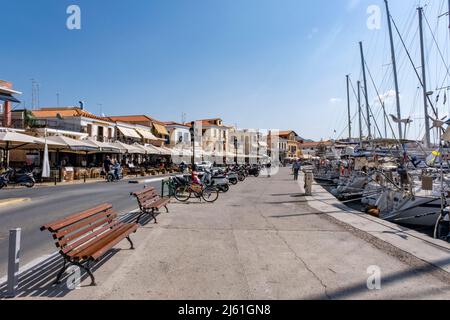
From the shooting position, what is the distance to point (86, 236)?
456 centimetres

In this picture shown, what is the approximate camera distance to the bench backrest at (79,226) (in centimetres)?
391

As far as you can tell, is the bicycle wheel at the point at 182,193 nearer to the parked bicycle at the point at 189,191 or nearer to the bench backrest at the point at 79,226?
the parked bicycle at the point at 189,191

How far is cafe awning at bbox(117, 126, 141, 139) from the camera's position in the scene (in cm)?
3819

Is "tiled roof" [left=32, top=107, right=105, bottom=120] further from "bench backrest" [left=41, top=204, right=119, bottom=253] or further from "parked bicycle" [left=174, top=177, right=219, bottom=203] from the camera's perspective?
"bench backrest" [left=41, top=204, right=119, bottom=253]

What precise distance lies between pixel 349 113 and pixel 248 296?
39.0 m

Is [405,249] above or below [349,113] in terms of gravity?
below

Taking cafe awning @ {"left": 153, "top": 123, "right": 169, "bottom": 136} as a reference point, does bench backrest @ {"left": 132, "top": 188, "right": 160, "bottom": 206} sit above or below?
below

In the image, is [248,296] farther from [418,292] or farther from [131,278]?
[418,292]

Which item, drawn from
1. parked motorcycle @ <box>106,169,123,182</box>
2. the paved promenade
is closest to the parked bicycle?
the paved promenade

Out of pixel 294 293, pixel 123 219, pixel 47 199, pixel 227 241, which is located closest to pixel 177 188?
pixel 123 219

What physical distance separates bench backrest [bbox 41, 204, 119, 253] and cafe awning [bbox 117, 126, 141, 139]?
34.4 m

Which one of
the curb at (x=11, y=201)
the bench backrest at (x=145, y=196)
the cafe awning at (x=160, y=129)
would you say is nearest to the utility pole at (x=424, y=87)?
the bench backrest at (x=145, y=196)

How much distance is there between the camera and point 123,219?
8359mm

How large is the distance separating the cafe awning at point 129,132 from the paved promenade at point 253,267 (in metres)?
32.9
